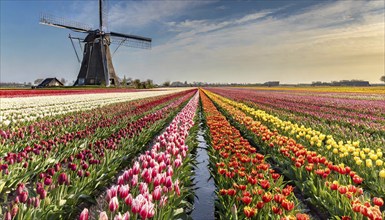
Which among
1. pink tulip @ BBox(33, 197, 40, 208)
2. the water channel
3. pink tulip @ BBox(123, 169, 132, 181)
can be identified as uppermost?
pink tulip @ BBox(123, 169, 132, 181)

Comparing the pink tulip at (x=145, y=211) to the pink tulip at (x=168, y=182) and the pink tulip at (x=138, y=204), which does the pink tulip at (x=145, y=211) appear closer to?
the pink tulip at (x=138, y=204)

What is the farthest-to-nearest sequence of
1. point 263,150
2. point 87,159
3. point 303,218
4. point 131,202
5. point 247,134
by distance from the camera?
point 247,134 → point 263,150 → point 87,159 → point 131,202 → point 303,218

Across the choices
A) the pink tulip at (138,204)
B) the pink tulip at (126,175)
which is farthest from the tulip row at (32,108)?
the pink tulip at (138,204)

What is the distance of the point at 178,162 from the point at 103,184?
129 cm

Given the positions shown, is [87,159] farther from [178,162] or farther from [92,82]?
[92,82]

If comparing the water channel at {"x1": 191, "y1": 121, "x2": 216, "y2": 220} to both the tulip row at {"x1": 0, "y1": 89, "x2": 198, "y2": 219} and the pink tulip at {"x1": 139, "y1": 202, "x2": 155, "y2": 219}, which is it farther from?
the pink tulip at {"x1": 139, "y1": 202, "x2": 155, "y2": 219}

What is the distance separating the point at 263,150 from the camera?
23.9 ft

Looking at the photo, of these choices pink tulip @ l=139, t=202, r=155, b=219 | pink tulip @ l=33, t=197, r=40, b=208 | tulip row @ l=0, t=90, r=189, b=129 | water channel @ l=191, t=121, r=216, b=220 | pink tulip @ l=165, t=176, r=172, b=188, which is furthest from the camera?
tulip row @ l=0, t=90, r=189, b=129

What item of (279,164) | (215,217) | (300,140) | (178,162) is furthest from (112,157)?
(300,140)

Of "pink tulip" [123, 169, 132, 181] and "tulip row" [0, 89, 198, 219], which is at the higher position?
"pink tulip" [123, 169, 132, 181]

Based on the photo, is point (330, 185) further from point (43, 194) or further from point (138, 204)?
point (43, 194)

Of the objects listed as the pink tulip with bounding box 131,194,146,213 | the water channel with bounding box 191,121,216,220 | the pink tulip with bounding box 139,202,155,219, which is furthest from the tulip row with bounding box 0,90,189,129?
the pink tulip with bounding box 139,202,155,219

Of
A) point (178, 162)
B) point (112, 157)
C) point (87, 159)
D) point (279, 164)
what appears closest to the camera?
point (178, 162)

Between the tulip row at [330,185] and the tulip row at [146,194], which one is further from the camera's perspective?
the tulip row at [330,185]
